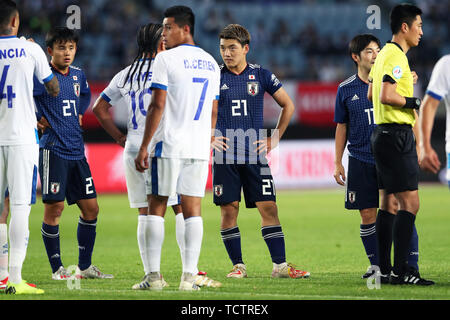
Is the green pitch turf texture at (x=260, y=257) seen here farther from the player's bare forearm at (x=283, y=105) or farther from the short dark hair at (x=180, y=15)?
the short dark hair at (x=180, y=15)

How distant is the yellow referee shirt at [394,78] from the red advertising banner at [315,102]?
52.5 feet

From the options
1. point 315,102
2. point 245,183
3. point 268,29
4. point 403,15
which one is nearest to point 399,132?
point 403,15

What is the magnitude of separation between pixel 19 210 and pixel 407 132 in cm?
329

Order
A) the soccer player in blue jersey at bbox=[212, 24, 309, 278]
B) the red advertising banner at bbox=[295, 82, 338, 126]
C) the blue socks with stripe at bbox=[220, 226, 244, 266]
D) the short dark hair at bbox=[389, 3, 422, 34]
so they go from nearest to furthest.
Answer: the short dark hair at bbox=[389, 3, 422, 34] < the soccer player in blue jersey at bbox=[212, 24, 309, 278] < the blue socks with stripe at bbox=[220, 226, 244, 266] < the red advertising banner at bbox=[295, 82, 338, 126]

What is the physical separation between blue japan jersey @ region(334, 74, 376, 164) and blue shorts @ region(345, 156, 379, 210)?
8 cm

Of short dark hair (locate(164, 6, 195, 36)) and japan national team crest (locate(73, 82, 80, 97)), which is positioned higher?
short dark hair (locate(164, 6, 195, 36))

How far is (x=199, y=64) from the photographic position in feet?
20.7

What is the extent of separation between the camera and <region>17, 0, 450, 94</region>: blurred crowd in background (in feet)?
74.7

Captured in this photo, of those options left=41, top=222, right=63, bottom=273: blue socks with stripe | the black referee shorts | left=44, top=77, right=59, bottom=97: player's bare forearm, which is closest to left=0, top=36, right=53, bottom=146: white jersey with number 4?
left=44, top=77, right=59, bottom=97: player's bare forearm

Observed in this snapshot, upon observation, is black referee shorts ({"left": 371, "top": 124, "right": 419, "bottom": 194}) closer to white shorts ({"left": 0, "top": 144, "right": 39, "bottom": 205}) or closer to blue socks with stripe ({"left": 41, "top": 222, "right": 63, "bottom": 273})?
white shorts ({"left": 0, "top": 144, "right": 39, "bottom": 205})

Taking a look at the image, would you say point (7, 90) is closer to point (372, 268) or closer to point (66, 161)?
point (66, 161)

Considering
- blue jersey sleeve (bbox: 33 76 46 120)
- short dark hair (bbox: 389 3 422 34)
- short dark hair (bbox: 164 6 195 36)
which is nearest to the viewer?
short dark hair (bbox: 164 6 195 36)

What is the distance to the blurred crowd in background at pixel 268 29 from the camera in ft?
74.7
